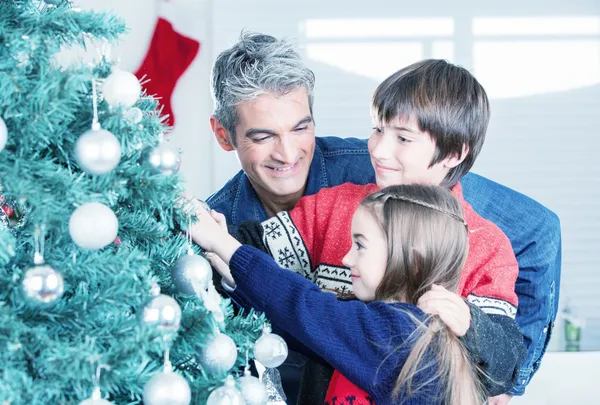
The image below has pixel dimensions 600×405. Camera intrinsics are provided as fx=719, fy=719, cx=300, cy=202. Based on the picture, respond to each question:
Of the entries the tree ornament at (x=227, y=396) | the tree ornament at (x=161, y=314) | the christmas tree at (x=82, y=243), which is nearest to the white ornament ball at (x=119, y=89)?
the christmas tree at (x=82, y=243)

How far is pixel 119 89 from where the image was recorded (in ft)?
2.71

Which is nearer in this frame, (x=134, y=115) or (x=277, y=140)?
(x=134, y=115)

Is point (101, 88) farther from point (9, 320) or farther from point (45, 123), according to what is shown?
point (9, 320)

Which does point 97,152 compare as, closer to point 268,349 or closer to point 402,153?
point 268,349

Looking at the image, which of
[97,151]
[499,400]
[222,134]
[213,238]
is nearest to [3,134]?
[97,151]

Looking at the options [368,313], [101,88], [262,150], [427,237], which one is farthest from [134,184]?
[262,150]

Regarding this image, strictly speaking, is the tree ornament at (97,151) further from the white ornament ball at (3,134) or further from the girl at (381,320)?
→ the girl at (381,320)

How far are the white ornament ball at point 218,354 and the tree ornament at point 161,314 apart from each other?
0.07 metres

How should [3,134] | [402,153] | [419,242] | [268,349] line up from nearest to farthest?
[3,134] < [268,349] < [419,242] < [402,153]

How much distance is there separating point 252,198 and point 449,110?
64 centimetres

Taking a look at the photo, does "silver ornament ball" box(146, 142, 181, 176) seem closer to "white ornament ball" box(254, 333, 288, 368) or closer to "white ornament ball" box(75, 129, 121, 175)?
"white ornament ball" box(75, 129, 121, 175)

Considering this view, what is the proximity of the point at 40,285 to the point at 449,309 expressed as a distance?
0.68 meters

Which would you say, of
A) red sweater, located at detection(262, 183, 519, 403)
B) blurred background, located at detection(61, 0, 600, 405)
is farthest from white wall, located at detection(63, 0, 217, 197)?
red sweater, located at detection(262, 183, 519, 403)

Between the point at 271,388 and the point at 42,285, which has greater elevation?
the point at 42,285
